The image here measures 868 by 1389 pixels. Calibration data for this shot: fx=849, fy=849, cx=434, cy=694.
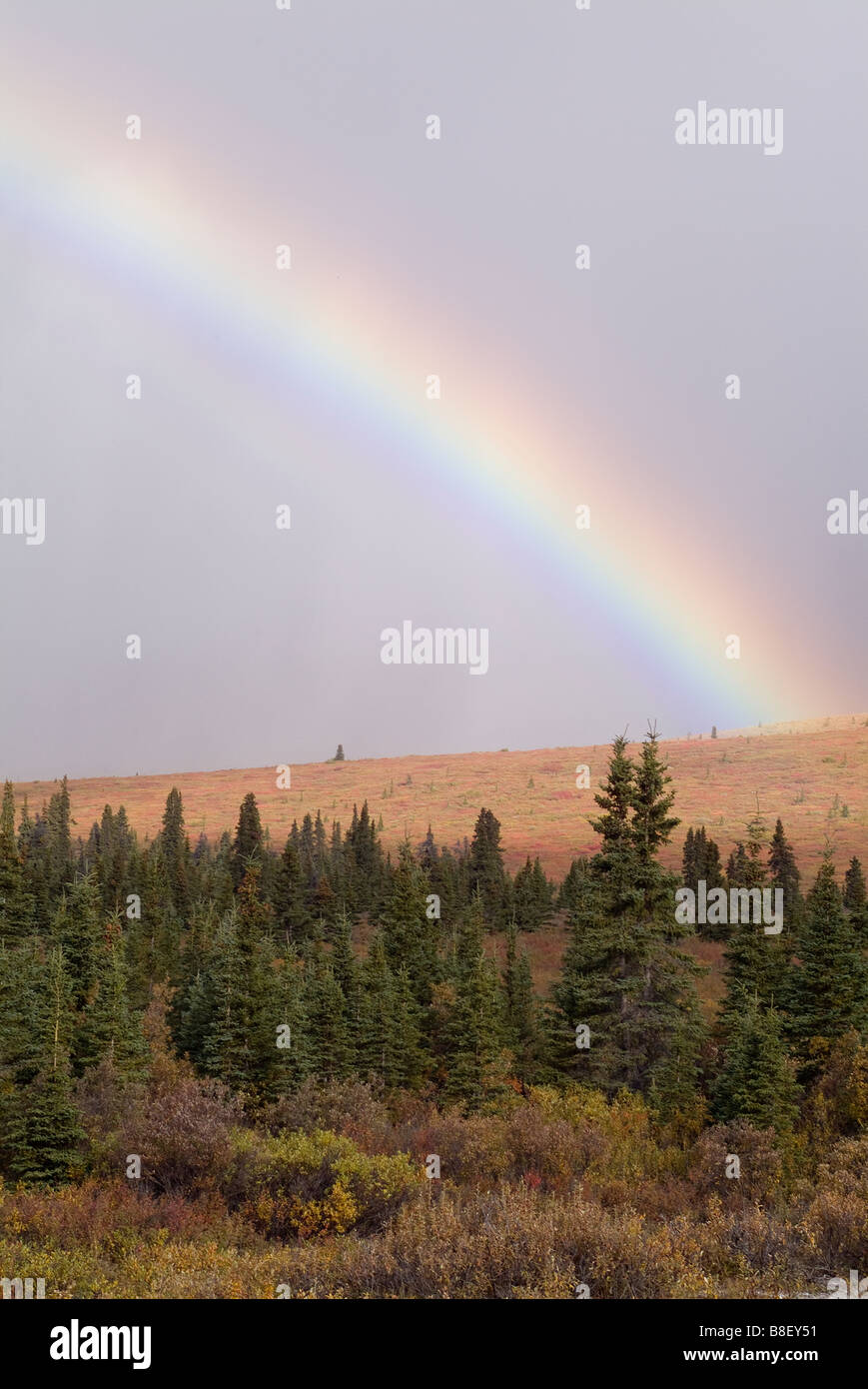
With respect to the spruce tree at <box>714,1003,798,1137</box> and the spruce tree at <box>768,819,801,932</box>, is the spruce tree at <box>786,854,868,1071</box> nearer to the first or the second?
the spruce tree at <box>714,1003,798,1137</box>

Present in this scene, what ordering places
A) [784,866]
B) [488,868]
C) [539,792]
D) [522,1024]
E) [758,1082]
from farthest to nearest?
[539,792], [488,868], [784,866], [522,1024], [758,1082]

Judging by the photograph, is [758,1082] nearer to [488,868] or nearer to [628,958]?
[628,958]

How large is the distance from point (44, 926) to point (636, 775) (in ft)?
183

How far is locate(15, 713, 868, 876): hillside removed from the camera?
104m

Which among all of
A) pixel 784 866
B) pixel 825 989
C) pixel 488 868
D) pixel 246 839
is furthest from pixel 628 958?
pixel 246 839

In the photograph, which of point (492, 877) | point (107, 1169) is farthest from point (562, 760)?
point (107, 1169)

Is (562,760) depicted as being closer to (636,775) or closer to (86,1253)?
(636,775)

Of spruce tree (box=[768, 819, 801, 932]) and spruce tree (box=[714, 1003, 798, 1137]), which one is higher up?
spruce tree (box=[714, 1003, 798, 1137])

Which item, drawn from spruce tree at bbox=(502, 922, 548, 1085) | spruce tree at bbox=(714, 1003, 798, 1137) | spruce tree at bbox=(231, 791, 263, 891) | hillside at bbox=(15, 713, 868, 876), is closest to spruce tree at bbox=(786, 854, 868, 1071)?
spruce tree at bbox=(714, 1003, 798, 1137)

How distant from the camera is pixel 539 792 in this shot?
12556 centimetres

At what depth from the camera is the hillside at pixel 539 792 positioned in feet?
342
